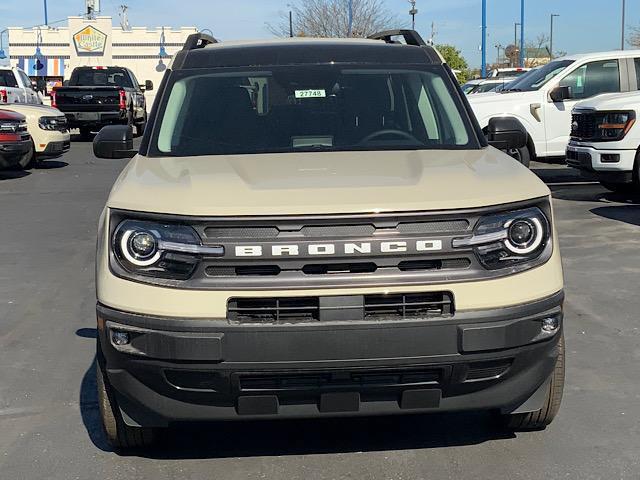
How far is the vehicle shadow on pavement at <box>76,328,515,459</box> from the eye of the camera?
4047 mm

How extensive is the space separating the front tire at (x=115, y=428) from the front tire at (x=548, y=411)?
1649 mm

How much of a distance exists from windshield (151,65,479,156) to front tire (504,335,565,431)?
122 cm

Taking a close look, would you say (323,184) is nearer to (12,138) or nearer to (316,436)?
(316,436)

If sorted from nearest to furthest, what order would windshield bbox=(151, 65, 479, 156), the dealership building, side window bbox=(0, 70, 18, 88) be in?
windshield bbox=(151, 65, 479, 156) < side window bbox=(0, 70, 18, 88) < the dealership building

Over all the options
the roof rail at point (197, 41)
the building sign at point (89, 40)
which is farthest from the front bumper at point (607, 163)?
the building sign at point (89, 40)

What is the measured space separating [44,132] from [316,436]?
44.7ft

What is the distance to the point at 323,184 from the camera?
3.54 meters

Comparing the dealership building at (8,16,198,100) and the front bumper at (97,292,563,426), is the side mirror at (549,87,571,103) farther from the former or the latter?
the dealership building at (8,16,198,100)

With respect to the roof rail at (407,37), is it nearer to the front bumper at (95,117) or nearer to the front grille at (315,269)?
the front grille at (315,269)

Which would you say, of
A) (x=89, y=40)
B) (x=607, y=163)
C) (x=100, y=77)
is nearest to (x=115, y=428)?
(x=607, y=163)

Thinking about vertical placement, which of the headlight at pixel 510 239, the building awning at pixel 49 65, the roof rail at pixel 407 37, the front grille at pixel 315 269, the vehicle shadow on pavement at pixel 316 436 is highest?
the building awning at pixel 49 65

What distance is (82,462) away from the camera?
394 cm

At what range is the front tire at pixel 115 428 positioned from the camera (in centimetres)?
376

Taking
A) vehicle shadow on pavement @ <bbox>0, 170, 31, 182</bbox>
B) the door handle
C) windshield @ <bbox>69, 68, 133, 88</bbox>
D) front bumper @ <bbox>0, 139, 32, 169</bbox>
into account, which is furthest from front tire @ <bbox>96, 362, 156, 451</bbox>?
windshield @ <bbox>69, 68, 133, 88</bbox>
